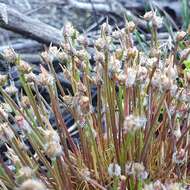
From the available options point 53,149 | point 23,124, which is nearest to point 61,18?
point 23,124

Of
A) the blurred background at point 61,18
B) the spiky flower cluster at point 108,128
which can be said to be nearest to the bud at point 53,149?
the spiky flower cluster at point 108,128

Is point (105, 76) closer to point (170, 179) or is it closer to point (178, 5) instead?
point (170, 179)

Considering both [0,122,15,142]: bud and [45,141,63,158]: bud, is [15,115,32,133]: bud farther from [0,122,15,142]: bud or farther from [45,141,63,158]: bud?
[45,141,63,158]: bud

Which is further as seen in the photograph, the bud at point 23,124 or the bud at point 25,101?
the bud at point 25,101

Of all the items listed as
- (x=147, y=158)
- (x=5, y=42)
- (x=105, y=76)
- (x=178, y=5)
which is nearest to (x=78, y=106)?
(x=105, y=76)

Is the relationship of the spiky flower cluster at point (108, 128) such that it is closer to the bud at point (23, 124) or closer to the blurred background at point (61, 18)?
the bud at point (23, 124)

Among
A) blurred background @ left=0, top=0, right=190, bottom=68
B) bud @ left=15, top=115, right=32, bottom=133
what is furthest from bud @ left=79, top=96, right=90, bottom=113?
blurred background @ left=0, top=0, right=190, bottom=68

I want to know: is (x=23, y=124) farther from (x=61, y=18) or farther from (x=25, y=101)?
(x=61, y=18)

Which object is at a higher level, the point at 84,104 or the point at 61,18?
the point at 84,104

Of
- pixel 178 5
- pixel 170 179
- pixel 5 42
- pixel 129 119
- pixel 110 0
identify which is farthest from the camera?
pixel 178 5

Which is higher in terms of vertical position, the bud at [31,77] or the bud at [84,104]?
the bud at [84,104]

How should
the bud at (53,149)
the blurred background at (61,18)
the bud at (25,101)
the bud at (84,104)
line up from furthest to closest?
the blurred background at (61,18)
the bud at (25,101)
the bud at (84,104)
the bud at (53,149)
